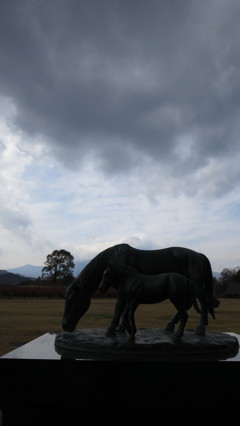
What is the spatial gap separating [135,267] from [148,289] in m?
0.63

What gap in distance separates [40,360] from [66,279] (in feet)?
145

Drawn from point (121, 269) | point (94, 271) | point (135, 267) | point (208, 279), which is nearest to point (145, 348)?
point (121, 269)

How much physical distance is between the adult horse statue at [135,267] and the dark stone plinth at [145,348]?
18.2 inches

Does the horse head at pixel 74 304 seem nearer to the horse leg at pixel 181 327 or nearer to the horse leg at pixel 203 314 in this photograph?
the horse leg at pixel 181 327

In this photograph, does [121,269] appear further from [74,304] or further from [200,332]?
[200,332]

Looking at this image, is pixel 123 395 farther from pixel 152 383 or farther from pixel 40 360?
pixel 40 360

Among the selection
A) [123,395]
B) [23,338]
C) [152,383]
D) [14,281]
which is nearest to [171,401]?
[152,383]

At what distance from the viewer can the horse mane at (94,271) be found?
4707 mm

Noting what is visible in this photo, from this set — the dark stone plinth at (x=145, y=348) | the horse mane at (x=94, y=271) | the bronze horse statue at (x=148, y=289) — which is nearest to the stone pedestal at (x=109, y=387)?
the dark stone plinth at (x=145, y=348)

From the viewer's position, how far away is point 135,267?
4.71m

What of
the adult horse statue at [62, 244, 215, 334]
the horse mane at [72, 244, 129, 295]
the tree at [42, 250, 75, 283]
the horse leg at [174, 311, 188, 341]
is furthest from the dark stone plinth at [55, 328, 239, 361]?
the tree at [42, 250, 75, 283]

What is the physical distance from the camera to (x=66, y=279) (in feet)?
153

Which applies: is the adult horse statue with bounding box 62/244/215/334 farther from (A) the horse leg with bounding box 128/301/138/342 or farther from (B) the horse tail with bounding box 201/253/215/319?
(A) the horse leg with bounding box 128/301/138/342

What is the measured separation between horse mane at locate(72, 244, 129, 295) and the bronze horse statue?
0.49 metres
